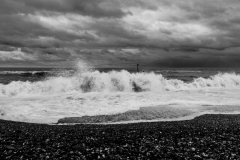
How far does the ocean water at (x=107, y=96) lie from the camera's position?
46.6 ft

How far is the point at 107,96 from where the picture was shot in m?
20.6

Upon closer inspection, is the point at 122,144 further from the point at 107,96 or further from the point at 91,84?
the point at 91,84

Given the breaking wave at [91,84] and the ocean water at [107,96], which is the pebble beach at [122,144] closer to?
the ocean water at [107,96]

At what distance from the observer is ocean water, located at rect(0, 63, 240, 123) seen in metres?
14.2

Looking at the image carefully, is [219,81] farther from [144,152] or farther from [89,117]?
[144,152]

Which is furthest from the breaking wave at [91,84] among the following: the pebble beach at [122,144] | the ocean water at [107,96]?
the pebble beach at [122,144]

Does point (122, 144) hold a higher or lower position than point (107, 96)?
lower

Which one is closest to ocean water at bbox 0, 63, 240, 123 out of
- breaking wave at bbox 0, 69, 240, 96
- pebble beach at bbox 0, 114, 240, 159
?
breaking wave at bbox 0, 69, 240, 96

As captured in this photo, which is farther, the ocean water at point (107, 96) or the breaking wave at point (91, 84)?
the breaking wave at point (91, 84)

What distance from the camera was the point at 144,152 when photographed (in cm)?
632

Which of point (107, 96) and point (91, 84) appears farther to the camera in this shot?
point (91, 84)

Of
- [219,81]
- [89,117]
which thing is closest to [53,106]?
[89,117]

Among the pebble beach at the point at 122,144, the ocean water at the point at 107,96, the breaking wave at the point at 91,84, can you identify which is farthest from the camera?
the breaking wave at the point at 91,84

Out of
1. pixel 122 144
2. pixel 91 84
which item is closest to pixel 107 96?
pixel 91 84
